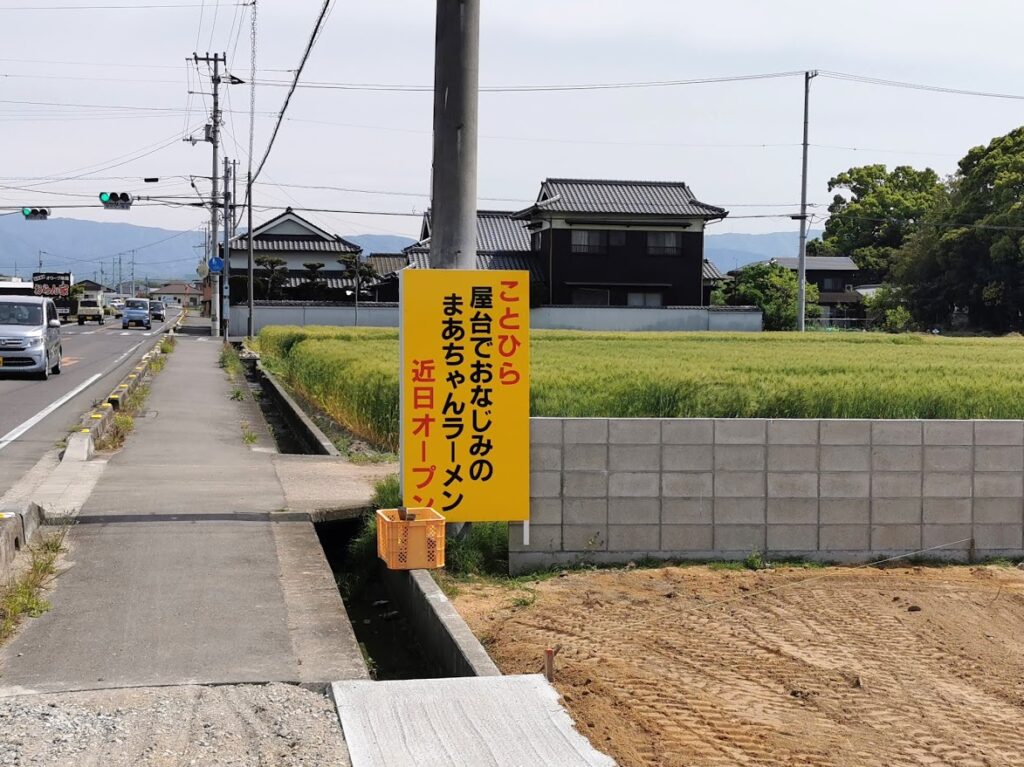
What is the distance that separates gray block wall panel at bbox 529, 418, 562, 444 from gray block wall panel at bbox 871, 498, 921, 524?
89.3 inches

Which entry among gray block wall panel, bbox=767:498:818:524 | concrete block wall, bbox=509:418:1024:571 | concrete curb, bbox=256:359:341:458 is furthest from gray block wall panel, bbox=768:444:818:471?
concrete curb, bbox=256:359:341:458

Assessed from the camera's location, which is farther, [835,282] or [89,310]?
[835,282]

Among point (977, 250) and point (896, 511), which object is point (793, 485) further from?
point (977, 250)

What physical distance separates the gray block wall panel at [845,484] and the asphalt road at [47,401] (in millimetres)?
6707

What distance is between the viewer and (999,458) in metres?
7.69

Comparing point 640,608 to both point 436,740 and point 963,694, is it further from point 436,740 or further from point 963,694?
point 436,740

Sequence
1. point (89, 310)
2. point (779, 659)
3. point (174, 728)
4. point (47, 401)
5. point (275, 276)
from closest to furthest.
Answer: point (174, 728)
point (779, 659)
point (47, 401)
point (275, 276)
point (89, 310)

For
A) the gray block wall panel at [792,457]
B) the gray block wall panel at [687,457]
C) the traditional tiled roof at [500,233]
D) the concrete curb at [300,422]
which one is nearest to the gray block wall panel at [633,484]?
the gray block wall panel at [687,457]

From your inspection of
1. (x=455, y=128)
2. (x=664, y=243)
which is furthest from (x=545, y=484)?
(x=664, y=243)

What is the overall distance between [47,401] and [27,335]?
4130mm

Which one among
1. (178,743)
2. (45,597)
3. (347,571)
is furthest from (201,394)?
(178,743)

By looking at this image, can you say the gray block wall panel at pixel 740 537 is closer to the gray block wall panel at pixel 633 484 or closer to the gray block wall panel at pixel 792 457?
the gray block wall panel at pixel 792 457

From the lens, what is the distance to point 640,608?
253 inches

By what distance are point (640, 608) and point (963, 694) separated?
1898 mm
